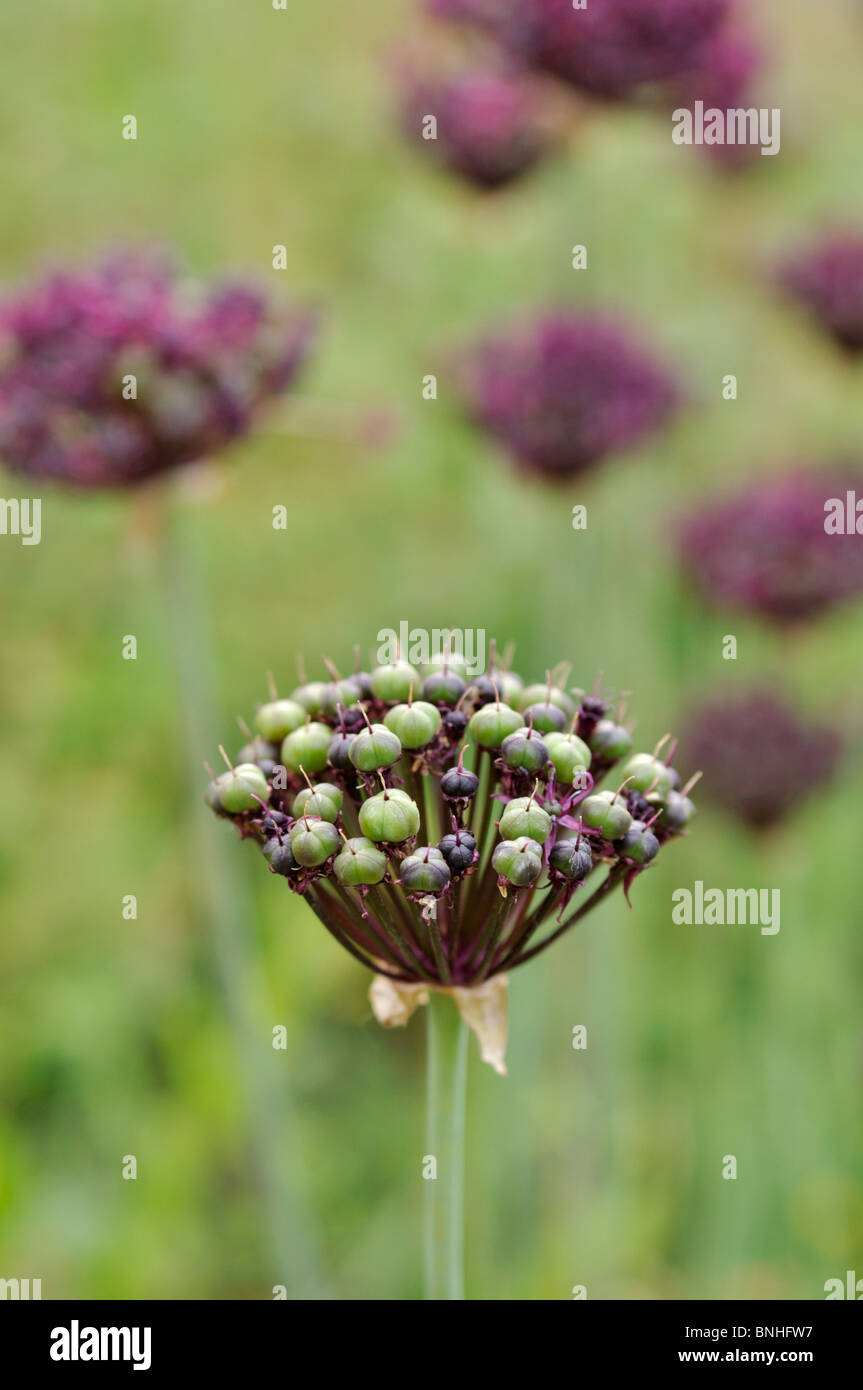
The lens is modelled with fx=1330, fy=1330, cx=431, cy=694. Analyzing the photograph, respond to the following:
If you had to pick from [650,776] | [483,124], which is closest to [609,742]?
[650,776]

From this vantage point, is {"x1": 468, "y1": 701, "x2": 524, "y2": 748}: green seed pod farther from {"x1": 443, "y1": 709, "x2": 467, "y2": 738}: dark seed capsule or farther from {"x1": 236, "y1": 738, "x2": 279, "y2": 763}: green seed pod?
{"x1": 236, "y1": 738, "x2": 279, "y2": 763}: green seed pod

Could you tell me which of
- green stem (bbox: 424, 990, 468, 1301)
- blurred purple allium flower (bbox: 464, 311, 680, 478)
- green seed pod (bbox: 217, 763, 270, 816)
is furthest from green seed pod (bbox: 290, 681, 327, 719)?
blurred purple allium flower (bbox: 464, 311, 680, 478)

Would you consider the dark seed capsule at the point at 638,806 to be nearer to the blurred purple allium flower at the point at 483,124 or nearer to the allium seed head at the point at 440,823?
the allium seed head at the point at 440,823

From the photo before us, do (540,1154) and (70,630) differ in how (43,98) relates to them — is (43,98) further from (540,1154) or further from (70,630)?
(540,1154)

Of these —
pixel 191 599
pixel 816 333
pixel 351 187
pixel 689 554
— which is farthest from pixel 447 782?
pixel 351 187

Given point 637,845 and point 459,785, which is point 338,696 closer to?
point 459,785

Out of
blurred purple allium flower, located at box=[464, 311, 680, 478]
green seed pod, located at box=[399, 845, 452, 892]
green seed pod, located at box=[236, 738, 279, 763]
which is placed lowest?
green seed pod, located at box=[399, 845, 452, 892]
